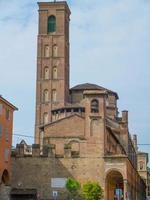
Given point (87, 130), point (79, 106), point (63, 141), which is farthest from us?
point (79, 106)

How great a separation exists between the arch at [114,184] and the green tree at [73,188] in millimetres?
3764

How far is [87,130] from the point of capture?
195 feet

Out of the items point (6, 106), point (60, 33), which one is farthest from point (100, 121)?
point (60, 33)

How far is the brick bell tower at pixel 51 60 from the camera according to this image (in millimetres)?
92750

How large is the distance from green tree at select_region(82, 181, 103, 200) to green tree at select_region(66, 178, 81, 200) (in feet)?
2.45

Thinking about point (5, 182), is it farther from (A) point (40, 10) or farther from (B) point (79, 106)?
(A) point (40, 10)

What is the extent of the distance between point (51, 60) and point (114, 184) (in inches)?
1444

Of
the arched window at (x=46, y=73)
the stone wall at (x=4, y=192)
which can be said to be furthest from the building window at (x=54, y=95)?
the stone wall at (x=4, y=192)

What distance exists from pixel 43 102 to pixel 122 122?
59.5 feet

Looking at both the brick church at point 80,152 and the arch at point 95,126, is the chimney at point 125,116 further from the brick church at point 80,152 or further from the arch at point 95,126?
the arch at point 95,126

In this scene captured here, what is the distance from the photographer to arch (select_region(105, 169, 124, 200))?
5787cm

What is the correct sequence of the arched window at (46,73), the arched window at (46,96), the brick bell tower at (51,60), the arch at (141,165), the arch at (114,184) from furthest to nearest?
the arch at (141,165), the arched window at (46,73), the arched window at (46,96), the brick bell tower at (51,60), the arch at (114,184)

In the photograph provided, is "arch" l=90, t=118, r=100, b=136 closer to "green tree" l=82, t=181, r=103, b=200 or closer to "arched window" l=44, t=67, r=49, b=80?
"green tree" l=82, t=181, r=103, b=200

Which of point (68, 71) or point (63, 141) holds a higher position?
point (68, 71)
